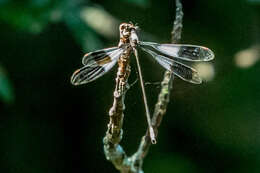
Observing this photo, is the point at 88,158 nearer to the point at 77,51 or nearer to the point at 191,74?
the point at 77,51

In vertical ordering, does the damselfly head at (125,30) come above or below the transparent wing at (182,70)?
above

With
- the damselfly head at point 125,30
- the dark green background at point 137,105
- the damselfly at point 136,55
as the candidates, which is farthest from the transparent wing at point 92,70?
the dark green background at point 137,105

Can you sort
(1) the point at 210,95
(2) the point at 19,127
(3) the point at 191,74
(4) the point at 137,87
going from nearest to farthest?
(3) the point at 191,74, (4) the point at 137,87, (1) the point at 210,95, (2) the point at 19,127

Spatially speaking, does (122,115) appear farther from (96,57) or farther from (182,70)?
(182,70)

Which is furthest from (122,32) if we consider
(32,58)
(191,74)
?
(32,58)

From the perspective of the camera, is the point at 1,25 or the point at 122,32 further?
the point at 1,25

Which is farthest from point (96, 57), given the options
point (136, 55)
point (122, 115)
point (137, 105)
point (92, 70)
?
point (137, 105)

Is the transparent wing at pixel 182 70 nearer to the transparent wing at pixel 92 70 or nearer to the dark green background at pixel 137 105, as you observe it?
the transparent wing at pixel 92 70
